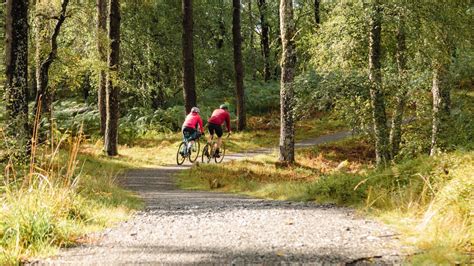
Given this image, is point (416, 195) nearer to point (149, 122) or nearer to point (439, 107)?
point (439, 107)

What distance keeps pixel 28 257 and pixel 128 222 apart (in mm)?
1644

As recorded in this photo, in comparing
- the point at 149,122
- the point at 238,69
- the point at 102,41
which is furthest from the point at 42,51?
the point at 238,69

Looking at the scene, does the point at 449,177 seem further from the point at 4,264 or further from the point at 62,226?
the point at 4,264

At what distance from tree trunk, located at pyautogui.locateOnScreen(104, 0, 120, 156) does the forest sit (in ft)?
0.18

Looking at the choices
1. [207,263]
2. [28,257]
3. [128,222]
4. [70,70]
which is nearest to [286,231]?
[207,263]

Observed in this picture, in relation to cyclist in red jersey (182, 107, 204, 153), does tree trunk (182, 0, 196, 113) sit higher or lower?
higher

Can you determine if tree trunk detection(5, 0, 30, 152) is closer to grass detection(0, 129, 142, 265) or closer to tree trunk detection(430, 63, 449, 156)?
grass detection(0, 129, 142, 265)

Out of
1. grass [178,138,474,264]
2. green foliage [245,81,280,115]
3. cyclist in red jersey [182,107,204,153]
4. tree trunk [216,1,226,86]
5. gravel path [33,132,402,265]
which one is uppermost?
tree trunk [216,1,226,86]

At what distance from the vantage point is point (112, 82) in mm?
17578

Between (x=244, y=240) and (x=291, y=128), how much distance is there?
1151cm

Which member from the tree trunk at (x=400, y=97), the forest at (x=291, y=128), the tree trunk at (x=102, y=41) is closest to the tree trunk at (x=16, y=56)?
the forest at (x=291, y=128)

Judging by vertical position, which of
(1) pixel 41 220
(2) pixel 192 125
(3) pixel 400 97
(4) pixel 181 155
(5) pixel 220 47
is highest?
(5) pixel 220 47

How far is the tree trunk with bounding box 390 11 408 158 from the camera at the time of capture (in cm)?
989

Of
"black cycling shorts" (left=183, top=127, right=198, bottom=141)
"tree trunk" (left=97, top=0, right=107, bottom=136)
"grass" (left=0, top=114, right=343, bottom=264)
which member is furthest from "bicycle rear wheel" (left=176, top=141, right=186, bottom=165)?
"grass" (left=0, top=114, right=343, bottom=264)
